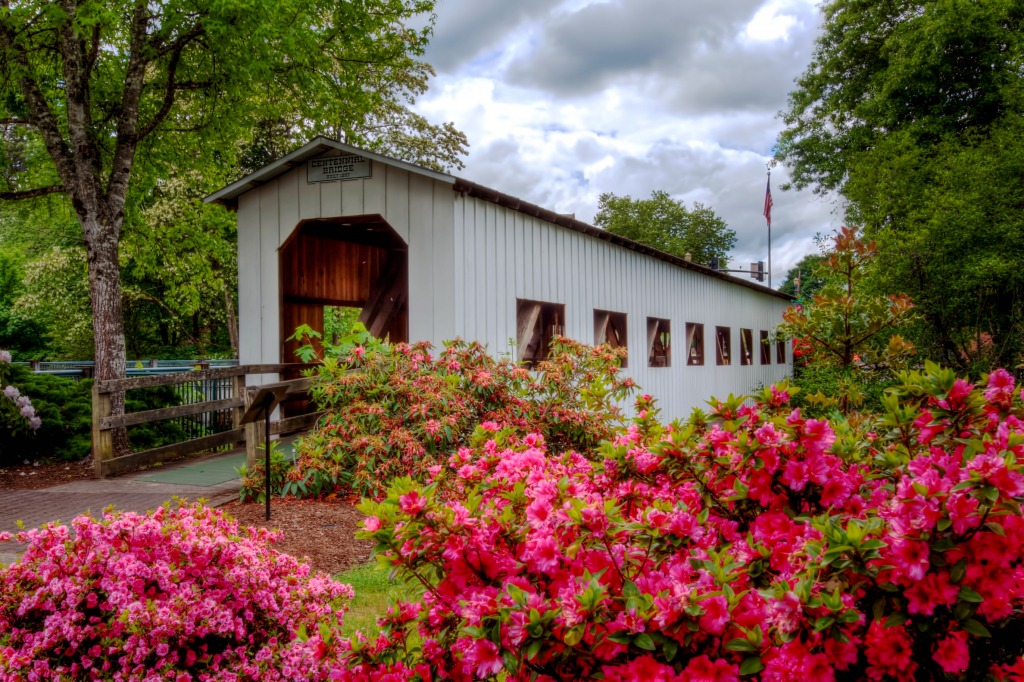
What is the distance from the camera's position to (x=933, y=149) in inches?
667

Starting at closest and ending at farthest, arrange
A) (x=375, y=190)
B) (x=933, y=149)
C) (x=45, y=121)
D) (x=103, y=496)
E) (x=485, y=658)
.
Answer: (x=485, y=658) < (x=103, y=496) < (x=375, y=190) < (x=45, y=121) < (x=933, y=149)

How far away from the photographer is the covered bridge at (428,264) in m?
Answer: 9.18

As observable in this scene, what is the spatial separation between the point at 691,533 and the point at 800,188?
24790 millimetres

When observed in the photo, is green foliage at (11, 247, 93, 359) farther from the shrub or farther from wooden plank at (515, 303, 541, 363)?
the shrub

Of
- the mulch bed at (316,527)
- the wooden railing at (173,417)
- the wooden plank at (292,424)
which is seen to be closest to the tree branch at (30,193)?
the wooden railing at (173,417)

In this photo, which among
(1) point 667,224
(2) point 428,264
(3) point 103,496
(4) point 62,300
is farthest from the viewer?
(1) point 667,224

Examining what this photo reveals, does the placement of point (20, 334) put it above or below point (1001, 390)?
above

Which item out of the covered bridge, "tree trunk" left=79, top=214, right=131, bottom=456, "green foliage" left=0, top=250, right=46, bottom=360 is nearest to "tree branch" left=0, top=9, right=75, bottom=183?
"tree trunk" left=79, top=214, right=131, bottom=456

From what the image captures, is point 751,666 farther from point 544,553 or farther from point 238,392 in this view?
point 238,392

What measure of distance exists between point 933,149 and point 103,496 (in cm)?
1793

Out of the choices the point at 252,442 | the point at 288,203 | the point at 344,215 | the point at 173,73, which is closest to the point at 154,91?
the point at 173,73

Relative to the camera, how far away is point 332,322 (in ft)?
102

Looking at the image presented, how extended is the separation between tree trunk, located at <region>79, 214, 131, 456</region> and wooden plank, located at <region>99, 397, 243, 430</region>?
41.8 inches

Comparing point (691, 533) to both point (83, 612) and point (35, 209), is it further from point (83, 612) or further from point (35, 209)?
point (35, 209)
